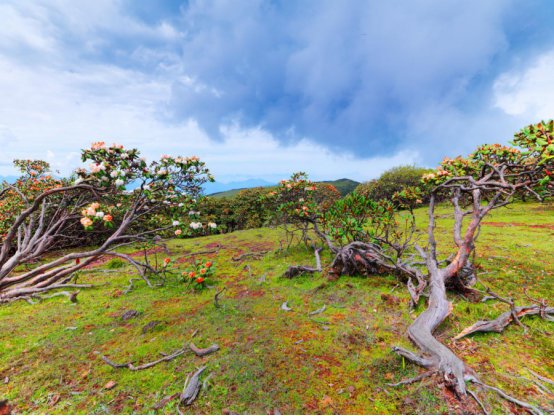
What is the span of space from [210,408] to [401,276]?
20.9 feet

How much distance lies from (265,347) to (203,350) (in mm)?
1238

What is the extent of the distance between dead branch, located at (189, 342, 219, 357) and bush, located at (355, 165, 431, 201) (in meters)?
32.1

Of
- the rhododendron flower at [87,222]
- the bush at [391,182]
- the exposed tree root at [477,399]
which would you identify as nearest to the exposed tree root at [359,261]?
the exposed tree root at [477,399]

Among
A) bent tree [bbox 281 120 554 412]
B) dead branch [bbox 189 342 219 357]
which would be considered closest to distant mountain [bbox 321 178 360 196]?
bent tree [bbox 281 120 554 412]

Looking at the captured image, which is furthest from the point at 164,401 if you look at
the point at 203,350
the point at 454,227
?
the point at 454,227

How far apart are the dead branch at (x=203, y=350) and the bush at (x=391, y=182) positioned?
32.1 meters

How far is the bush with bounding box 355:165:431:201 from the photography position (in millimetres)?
34372

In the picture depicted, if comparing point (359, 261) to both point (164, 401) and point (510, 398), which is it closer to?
point (510, 398)

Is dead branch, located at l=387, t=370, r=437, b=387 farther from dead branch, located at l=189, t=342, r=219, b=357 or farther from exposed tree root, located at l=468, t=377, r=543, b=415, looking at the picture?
dead branch, located at l=189, t=342, r=219, b=357

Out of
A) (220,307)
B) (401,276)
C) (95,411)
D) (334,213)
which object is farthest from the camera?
(334,213)

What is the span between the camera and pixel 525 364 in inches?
147

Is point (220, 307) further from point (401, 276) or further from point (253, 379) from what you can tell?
point (401, 276)

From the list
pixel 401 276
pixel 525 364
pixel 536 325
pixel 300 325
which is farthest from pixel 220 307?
pixel 536 325

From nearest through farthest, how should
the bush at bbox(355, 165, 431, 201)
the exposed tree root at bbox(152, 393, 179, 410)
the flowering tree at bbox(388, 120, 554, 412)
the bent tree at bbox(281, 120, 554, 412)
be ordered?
the exposed tree root at bbox(152, 393, 179, 410)
the flowering tree at bbox(388, 120, 554, 412)
the bent tree at bbox(281, 120, 554, 412)
the bush at bbox(355, 165, 431, 201)
